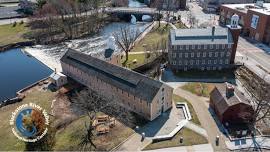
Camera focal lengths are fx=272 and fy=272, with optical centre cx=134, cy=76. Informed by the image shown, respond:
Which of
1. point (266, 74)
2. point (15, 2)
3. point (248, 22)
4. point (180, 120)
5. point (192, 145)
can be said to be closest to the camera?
point (192, 145)

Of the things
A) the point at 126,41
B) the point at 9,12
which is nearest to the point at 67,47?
the point at 126,41

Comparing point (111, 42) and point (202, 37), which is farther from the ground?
point (202, 37)

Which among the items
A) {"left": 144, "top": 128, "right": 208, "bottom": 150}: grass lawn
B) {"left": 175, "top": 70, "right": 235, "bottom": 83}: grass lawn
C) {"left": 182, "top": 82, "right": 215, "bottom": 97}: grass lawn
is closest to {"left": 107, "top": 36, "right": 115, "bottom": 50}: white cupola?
{"left": 175, "top": 70, "right": 235, "bottom": 83}: grass lawn

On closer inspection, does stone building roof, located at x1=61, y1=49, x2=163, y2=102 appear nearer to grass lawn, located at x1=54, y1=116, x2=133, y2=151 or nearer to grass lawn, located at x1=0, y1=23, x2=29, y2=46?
grass lawn, located at x1=54, y1=116, x2=133, y2=151

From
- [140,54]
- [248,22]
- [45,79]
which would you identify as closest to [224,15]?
Result: [248,22]

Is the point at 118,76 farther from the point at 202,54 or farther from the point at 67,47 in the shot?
the point at 67,47

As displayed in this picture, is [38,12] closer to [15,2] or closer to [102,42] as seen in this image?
[102,42]
